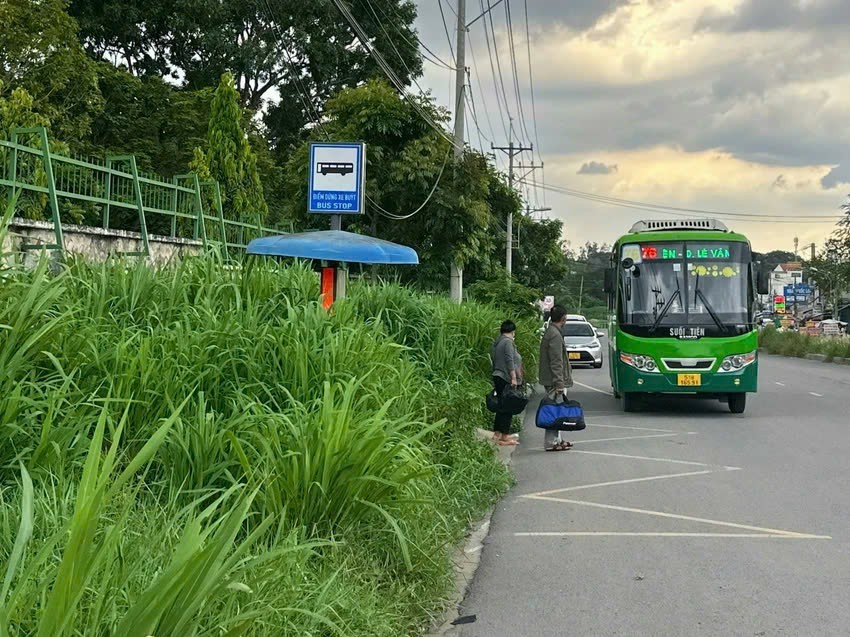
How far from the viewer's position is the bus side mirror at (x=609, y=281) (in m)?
16.2

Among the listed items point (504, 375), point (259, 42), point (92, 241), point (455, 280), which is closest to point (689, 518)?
point (504, 375)

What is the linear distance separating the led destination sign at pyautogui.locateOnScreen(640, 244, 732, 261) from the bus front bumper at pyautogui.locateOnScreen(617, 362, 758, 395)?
74.4 inches

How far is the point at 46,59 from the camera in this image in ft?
71.1

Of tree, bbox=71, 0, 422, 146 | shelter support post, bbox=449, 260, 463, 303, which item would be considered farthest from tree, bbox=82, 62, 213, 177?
shelter support post, bbox=449, 260, 463, 303

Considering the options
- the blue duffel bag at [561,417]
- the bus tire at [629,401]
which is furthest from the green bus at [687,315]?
the blue duffel bag at [561,417]

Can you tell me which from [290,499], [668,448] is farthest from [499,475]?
[290,499]

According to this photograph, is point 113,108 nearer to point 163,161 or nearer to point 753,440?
point 163,161

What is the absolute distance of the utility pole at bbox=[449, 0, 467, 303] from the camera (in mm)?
21688

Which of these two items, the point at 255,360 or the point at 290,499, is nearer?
the point at 290,499

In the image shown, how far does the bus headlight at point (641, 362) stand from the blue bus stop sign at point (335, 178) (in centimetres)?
573

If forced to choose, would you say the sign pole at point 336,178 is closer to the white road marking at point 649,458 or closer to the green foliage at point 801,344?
the white road marking at point 649,458

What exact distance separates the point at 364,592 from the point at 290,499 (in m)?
0.68

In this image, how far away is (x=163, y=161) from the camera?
3050cm

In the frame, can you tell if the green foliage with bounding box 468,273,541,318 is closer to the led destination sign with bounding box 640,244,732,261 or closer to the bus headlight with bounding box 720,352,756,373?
the led destination sign with bounding box 640,244,732,261
